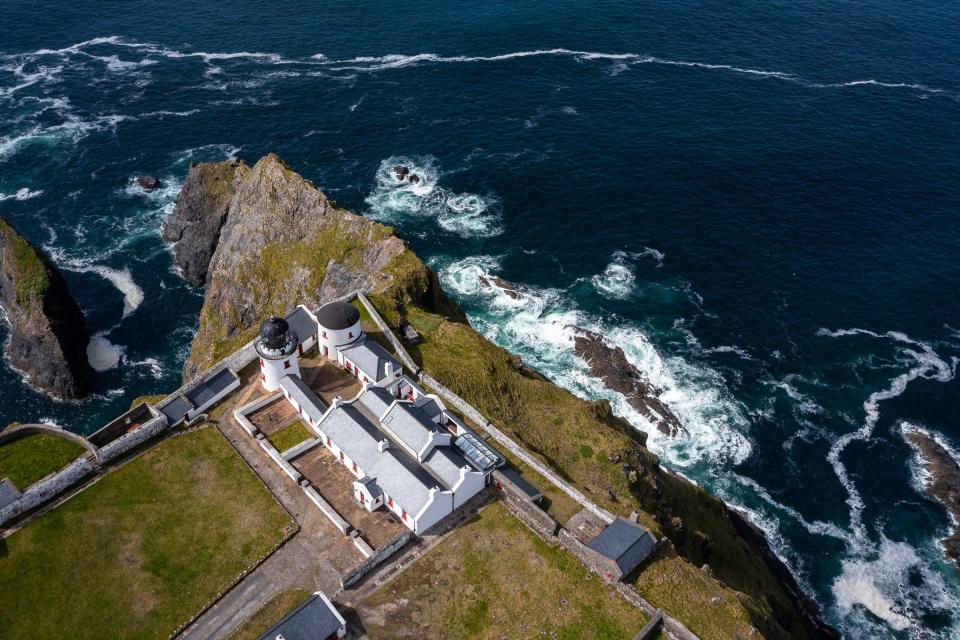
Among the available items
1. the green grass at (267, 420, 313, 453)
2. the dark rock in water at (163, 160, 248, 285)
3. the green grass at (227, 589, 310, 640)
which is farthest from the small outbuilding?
the dark rock in water at (163, 160, 248, 285)

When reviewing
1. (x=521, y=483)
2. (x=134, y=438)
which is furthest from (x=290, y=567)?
(x=521, y=483)

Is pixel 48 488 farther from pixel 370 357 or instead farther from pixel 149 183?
pixel 149 183

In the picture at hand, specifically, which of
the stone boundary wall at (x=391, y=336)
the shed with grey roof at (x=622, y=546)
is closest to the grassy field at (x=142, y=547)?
the stone boundary wall at (x=391, y=336)

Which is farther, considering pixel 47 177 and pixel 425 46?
pixel 425 46

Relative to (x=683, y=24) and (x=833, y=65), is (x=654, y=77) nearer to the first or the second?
(x=683, y=24)

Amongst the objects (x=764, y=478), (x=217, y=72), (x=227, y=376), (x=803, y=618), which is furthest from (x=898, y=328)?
(x=217, y=72)

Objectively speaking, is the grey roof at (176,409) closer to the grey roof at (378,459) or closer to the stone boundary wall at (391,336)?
the grey roof at (378,459)
